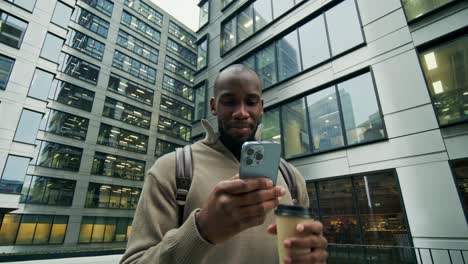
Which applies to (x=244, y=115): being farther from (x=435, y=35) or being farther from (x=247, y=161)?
(x=435, y=35)

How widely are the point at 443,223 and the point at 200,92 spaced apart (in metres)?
14.4

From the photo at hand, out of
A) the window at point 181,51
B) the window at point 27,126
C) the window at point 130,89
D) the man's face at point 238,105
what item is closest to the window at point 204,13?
the window at point 27,126

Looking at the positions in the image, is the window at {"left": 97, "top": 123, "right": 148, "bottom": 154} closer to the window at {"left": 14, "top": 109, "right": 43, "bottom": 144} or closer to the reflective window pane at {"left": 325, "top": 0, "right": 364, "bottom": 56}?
the window at {"left": 14, "top": 109, "right": 43, "bottom": 144}

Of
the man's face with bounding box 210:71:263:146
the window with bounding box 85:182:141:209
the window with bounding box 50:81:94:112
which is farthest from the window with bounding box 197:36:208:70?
the window with bounding box 85:182:141:209

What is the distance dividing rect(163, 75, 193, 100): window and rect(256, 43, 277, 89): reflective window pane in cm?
2430

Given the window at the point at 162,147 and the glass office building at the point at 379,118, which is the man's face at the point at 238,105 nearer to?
the glass office building at the point at 379,118

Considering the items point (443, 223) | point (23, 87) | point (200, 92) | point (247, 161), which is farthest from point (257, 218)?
point (23, 87)

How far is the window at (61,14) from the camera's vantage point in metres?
20.0

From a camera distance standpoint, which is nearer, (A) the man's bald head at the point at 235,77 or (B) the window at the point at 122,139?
(A) the man's bald head at the point at 235,77

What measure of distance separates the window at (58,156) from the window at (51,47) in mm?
8784

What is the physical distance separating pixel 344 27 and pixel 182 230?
11507mm

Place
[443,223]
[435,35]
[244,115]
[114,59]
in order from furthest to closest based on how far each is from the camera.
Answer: [114,59]
[435,35]
[443,223]
[244,115]

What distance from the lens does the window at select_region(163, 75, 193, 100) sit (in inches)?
1375

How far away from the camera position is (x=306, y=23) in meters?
11.6
